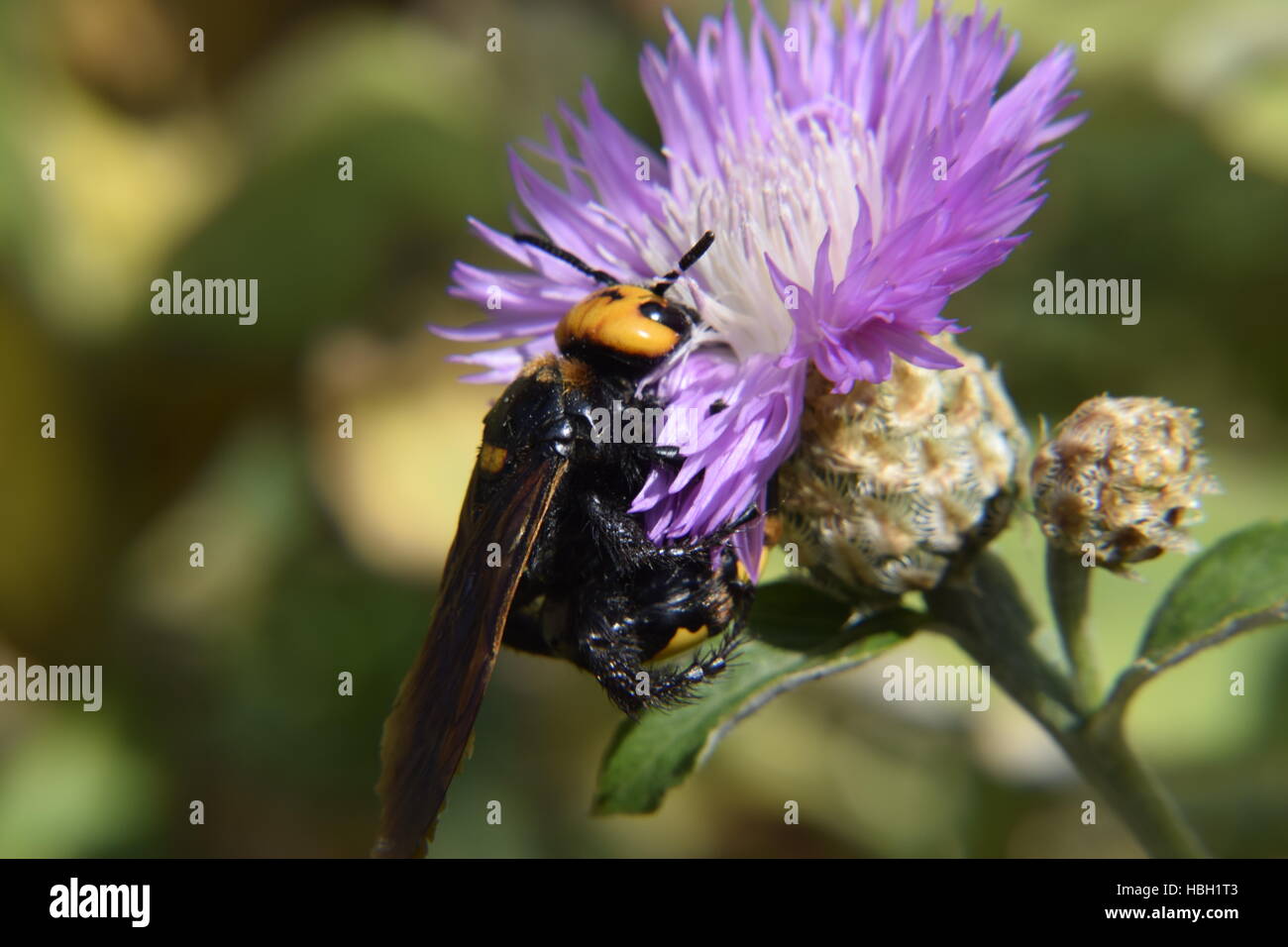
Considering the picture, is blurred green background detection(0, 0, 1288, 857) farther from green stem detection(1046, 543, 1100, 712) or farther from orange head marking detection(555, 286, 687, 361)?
orange head marking detection(555, 286, 687, 361)

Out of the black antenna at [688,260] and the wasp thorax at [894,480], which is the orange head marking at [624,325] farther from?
the wasp thorax at [894,480]

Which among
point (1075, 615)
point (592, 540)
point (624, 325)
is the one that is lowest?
point (1075, 615)

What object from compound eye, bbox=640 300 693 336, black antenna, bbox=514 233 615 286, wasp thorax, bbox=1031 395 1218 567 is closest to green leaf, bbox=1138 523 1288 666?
wasp thorax, bbox=1031 395 1218 567

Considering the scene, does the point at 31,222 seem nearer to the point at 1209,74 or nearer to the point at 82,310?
the point at 82,310

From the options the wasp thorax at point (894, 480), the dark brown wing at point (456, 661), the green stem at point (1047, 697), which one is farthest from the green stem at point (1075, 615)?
the dark brown wing at point (456, 661)

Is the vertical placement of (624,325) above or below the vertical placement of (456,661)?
above

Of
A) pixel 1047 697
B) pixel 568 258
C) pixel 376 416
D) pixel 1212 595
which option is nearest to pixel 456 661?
pixel 568 258

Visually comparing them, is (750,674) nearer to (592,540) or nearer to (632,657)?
(632,657)
